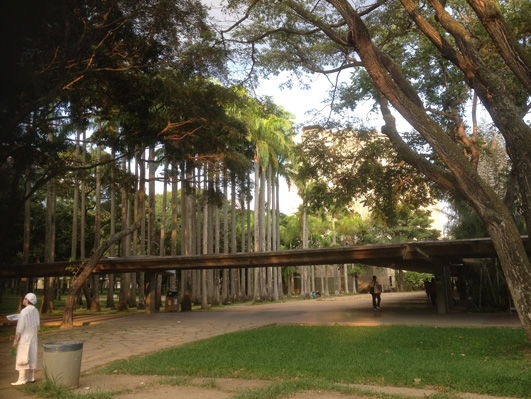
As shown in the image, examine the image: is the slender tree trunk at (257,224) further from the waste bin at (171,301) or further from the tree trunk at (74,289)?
the tree trunk at (74,289)

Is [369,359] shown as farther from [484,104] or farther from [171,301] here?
[171,301]

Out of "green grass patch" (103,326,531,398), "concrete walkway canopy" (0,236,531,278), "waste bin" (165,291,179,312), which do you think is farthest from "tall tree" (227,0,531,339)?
"waste bin" (165,291,179,312)

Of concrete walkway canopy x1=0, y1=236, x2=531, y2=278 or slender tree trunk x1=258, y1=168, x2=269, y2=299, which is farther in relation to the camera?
slender tree trunk x1=258, y1=168, x2=269, y2=299

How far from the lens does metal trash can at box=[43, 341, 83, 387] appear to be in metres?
6.73

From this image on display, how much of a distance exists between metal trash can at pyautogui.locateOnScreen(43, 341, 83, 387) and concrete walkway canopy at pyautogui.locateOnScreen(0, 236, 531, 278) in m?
12.0

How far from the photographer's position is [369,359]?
8.45 m

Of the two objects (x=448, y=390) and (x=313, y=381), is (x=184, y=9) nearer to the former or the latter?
(x=313, y=381)

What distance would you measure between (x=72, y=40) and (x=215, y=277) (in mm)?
24402

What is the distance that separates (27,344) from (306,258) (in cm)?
1303

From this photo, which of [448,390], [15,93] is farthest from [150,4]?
[448,390]

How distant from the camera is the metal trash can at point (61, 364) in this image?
6.73m

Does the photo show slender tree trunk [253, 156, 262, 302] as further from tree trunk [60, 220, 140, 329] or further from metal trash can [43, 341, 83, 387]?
metal trash can [43, 341, 83, 387]

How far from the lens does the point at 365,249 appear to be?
17.8 m

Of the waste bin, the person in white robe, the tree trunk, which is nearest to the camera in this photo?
the person in white robe
